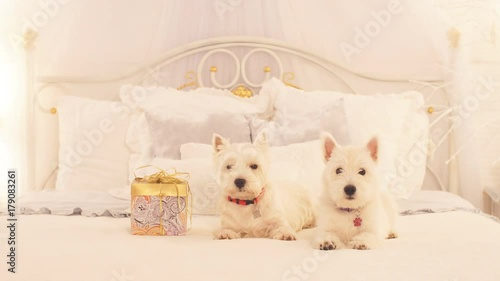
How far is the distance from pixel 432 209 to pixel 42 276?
1.63 meters

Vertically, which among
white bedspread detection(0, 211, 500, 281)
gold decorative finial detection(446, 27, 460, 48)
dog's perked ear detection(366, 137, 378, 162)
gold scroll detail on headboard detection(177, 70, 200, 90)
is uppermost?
gold decorative finial detection(446, 27, 460, 48)

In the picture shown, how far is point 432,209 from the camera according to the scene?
98.9 inches

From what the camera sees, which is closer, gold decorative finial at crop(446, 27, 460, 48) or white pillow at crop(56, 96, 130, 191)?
white pillow at crop(56, 96, 130, 191)

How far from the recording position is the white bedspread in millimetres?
1469

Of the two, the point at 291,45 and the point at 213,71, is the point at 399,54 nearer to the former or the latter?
the point at 291,45

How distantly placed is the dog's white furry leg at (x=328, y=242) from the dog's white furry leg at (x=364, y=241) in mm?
Answer: 37

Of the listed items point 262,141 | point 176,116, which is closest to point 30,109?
point 176,116

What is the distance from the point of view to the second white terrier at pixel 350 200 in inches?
70.1

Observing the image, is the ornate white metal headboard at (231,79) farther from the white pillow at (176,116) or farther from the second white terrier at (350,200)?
the second white terrier at (350,200)

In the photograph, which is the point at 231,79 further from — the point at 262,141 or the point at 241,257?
the point at 241,257

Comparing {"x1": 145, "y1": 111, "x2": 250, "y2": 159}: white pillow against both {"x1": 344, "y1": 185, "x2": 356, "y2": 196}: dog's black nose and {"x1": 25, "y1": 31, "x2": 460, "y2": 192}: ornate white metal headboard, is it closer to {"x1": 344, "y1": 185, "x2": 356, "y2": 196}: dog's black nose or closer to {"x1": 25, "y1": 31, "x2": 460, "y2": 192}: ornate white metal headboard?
{"x1": 25, "y1": 31, "x2": 460, "y2": 192}: ornate white metal headboard

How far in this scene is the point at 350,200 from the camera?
1.79m

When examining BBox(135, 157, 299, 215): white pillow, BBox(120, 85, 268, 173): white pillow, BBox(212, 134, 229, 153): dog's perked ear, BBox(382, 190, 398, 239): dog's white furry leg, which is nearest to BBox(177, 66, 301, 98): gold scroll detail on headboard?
BBox(120, 85, 268, 173): white pillow

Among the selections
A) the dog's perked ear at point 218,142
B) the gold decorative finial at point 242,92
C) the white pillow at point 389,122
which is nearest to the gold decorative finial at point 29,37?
the gold decorative finial at point 242,92
